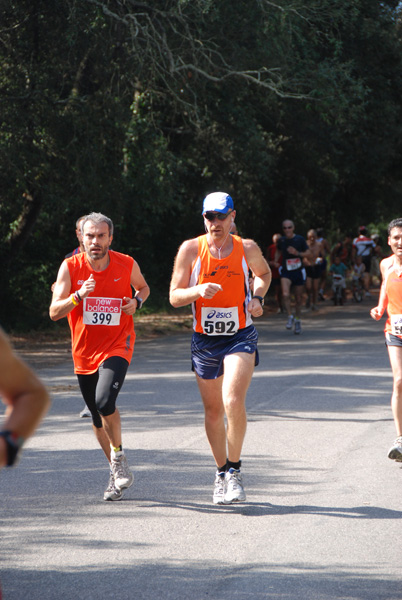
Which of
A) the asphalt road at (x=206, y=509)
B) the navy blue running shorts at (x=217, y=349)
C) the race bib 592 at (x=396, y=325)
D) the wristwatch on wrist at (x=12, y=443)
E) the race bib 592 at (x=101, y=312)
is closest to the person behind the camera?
the wristwatch on wrist at (x=12, y=443)

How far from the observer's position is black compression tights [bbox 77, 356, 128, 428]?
5.93 metres

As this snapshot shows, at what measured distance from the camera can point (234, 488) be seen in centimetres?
589

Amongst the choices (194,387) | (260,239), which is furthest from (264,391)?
(260,239)

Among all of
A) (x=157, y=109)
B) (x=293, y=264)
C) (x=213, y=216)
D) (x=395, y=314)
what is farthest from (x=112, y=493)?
(x=157, y=109)

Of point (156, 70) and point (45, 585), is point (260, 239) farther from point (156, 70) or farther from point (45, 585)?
point (45, 585)

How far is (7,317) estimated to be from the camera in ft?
58.4

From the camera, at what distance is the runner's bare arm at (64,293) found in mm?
5977

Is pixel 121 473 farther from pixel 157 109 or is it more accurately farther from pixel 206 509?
pixel 157 109

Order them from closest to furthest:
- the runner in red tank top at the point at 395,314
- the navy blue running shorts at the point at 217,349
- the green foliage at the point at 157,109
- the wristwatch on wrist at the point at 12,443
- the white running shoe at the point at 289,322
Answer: the wristwatch on wrist at the point at 12,443
the navy blue running shorts at the point at 217,349
the runner in red tank top at the point at 395,314
the green foliage at the point at 157,109
the white running shoe at the point at 289,322

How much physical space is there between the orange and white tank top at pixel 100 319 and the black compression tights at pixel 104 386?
0.22 ft

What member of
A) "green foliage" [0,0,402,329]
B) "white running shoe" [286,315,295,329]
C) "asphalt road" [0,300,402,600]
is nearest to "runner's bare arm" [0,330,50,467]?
"asphalt road" [0,300,402,600]

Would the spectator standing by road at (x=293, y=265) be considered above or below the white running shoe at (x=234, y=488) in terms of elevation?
above

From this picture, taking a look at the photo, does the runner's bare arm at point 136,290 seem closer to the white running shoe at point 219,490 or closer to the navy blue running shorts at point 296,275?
the white running shoe at point 219,490

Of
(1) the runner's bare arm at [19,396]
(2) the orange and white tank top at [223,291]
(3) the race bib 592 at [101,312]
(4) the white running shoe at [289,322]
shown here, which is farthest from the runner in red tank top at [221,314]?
(4) the white running shoe at [289,322]
